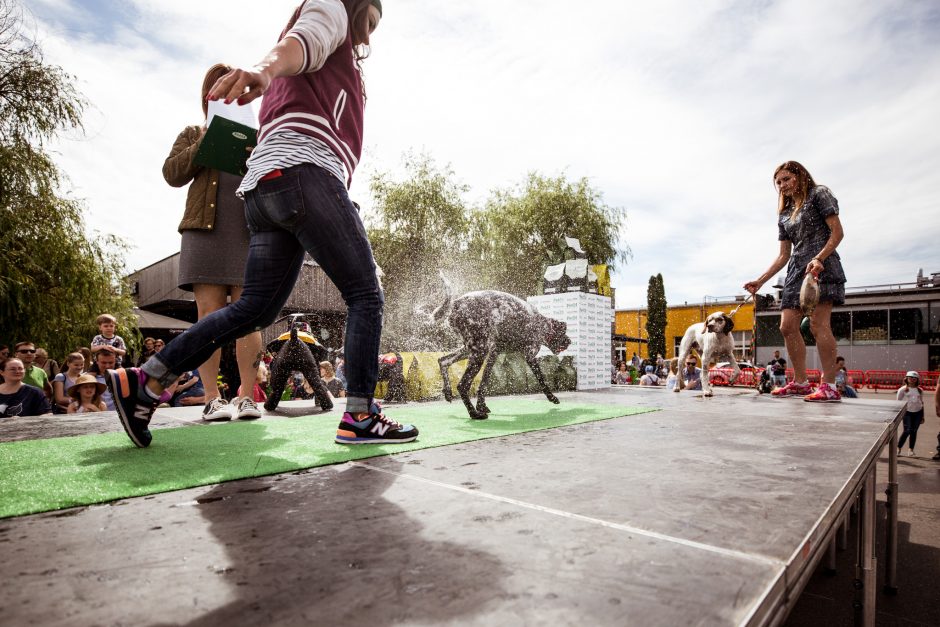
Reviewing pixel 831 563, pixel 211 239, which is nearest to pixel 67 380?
pixel 211 239

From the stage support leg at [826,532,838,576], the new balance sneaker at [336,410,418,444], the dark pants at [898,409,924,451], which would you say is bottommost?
the stage support leg at [826,532,838,576]

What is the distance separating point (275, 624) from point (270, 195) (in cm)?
171

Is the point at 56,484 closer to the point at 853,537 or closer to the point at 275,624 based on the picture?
the point at 275,624

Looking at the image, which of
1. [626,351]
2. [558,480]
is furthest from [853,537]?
[626,351]

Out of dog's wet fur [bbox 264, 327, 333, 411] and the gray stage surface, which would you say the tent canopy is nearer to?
dog's wet fur [bbox 264, 327, 333, 411]

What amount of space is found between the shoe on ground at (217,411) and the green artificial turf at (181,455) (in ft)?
0.55

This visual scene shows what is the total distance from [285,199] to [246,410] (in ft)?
5.82

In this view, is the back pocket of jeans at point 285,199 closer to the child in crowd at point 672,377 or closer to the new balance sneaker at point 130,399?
the new balance sneaker at point 130,399

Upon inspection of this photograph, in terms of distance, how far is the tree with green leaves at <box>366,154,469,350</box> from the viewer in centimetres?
2278

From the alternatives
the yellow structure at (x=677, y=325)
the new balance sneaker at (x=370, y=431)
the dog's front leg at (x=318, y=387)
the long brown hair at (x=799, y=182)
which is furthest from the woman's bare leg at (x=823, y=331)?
the yellow structure at (x=677, y=325)

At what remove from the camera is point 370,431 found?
7.00 ft

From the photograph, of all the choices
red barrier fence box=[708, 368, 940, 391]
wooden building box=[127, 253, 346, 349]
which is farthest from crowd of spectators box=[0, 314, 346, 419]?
red barrier fence box=[708, 368, 940, 391]

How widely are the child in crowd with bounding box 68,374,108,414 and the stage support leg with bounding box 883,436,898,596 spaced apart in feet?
23.7

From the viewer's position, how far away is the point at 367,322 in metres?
2.15
